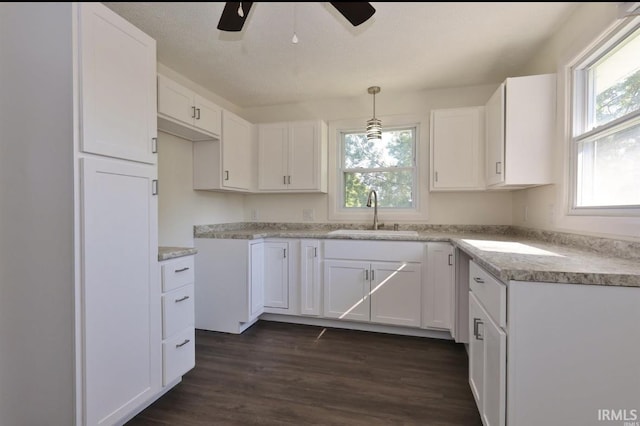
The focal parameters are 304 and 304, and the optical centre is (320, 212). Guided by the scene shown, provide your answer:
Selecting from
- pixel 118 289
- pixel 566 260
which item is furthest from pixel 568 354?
pixel 118 289

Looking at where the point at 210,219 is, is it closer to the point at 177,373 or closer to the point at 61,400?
the point at 177,373

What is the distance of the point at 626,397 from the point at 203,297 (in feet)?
9.13

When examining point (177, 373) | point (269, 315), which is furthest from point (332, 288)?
point (177, 373)

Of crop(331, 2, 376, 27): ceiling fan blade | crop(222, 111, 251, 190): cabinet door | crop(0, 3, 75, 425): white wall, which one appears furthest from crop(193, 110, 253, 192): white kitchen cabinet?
crop(331, 2, 376, 27): ceiling fan blade

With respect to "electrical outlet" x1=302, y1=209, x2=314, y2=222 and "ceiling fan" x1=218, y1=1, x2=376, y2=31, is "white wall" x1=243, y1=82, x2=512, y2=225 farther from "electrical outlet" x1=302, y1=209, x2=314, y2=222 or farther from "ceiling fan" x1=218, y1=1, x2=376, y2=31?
"ceiling fan" x1=218, y1=1, x2=376, y2=31

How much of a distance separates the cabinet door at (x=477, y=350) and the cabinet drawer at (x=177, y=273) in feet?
5.76

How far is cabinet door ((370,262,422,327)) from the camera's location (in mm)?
2613

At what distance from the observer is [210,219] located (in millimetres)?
3119

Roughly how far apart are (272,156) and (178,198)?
109 cm

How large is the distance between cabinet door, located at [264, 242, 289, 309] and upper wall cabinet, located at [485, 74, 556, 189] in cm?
198

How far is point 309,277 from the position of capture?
2.88 m

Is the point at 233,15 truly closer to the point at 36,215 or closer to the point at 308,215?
the point at 36,215

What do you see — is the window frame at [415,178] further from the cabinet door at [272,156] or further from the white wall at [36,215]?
the white wall at [36,215]

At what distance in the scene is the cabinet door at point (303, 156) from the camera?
10.6 feet
